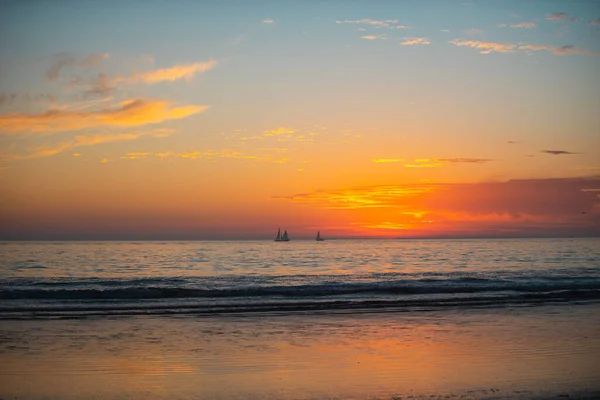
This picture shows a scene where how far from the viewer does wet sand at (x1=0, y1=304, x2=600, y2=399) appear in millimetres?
9852

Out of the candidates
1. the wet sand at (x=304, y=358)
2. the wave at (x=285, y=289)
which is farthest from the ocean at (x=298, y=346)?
the wave at (x=285, y=289)

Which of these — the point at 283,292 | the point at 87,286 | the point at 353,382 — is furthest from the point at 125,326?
the point at 87,286

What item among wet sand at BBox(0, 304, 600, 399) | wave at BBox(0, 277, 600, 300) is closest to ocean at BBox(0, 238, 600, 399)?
wet sand at BBox(0, 304, 600, 399)

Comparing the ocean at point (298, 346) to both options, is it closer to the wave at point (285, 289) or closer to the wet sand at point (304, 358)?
the wet sand at point (304, 358)

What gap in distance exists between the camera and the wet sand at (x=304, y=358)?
32.3ft

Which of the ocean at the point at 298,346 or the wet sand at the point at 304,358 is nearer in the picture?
the wet sand at the point at 304,358

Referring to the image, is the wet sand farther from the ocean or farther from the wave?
the wave

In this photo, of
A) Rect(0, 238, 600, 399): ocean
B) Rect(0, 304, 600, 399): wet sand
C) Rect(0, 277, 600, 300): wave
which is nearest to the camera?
Rect(0, 304, 600, 399): wet sand

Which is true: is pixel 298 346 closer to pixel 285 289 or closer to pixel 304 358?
pixel 304 358

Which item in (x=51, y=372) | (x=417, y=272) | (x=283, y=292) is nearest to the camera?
(x=51, y=372)

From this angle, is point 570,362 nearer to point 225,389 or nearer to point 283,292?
point 225,389

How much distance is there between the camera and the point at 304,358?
1229cm

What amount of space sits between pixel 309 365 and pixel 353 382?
5.12 ft

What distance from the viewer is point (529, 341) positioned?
554 inches
